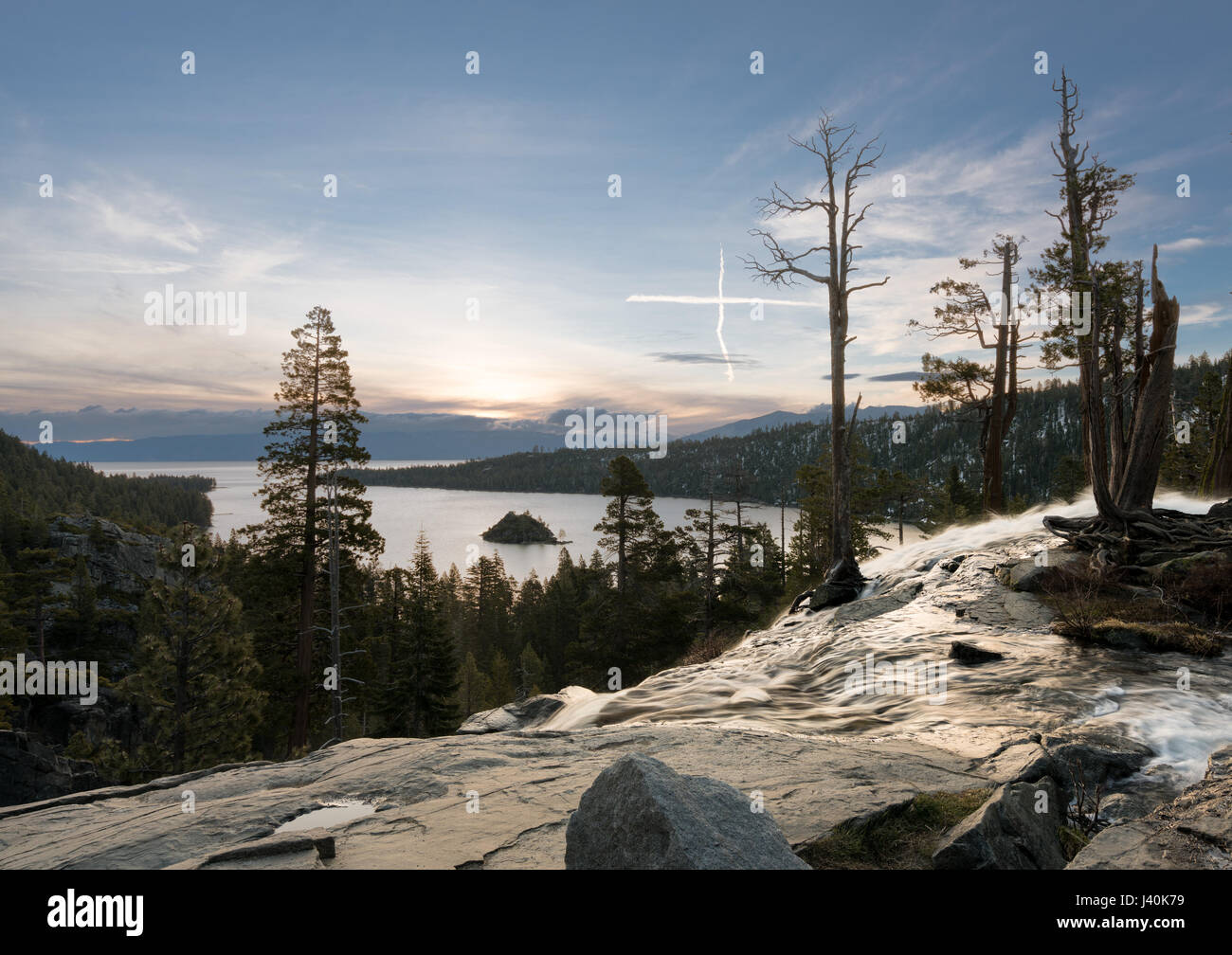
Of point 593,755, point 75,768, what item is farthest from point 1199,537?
point 75,768

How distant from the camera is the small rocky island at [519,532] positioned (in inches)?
5984

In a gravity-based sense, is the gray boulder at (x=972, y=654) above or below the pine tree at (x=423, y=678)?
above

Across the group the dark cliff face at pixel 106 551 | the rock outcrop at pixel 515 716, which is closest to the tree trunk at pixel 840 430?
the rock outcrop at pixel 515 716

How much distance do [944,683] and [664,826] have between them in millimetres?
8251

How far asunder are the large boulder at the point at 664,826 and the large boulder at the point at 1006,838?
137 cm

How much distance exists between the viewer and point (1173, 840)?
13.1 ft

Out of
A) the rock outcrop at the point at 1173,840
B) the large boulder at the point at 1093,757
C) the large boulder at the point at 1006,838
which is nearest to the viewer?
the rock outcrop at the point at 1173,840

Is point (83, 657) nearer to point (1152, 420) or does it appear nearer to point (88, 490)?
point (1152, 420)

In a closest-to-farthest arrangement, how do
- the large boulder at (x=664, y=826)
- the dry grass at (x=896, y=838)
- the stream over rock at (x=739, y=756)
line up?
the large boulder at (x=664, y=826) < the dry grass at (x=896, y=838) < the stream over rock at (x=739, y=756)

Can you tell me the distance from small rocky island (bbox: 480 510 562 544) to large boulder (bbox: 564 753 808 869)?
14788 cm

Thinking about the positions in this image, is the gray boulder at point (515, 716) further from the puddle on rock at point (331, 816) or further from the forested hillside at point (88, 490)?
the forested hillside at point (88, 490)

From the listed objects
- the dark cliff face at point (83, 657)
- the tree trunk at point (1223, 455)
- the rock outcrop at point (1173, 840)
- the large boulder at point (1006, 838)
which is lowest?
the dark cliff face at point (83, 657)
